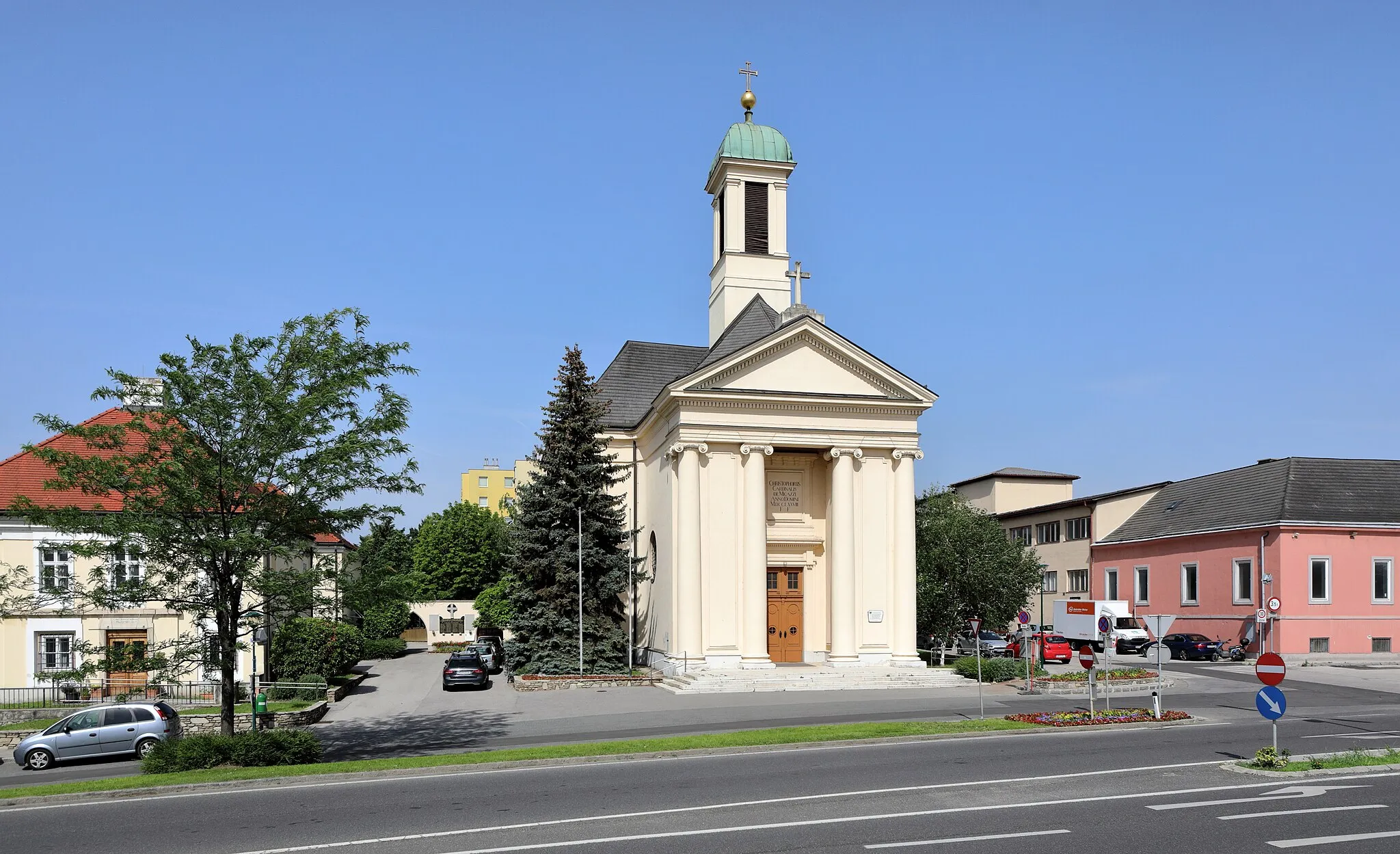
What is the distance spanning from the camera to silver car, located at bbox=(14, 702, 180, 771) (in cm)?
2394

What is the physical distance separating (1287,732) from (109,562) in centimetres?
2274

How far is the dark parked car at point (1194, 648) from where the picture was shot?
45094 mm

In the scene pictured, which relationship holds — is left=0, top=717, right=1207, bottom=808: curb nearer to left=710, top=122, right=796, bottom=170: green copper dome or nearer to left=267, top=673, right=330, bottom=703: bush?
left=267, top=673, right=330, bottom=703: bush

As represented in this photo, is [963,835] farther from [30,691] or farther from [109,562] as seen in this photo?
[30,691]

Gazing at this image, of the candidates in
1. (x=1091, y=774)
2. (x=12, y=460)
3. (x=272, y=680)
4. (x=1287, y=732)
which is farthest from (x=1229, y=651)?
(x=12, y=460)

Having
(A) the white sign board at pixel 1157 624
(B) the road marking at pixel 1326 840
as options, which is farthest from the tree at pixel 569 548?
(B) the road marking at pixel 1326 840

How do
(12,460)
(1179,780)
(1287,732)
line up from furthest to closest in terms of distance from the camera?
(12,460)
(1287,732)
(1179,780)

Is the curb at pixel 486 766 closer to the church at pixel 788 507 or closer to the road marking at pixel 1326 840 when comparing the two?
the road marking at pixel 1326 840

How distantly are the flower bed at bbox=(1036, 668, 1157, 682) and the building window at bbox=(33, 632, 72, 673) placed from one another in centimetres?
3029

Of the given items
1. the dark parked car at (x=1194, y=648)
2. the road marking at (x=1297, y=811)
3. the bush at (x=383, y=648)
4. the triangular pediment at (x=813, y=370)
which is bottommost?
the bush at (x=383, y=648)

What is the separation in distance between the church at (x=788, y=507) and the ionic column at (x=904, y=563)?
0.05 meters

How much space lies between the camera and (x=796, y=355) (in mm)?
37531

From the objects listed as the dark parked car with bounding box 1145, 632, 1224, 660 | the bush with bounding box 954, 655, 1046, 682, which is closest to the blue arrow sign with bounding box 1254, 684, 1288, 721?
the bush with bounding box 954, 655, 1046, 682

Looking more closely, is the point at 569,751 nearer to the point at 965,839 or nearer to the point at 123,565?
the point at 123,565
